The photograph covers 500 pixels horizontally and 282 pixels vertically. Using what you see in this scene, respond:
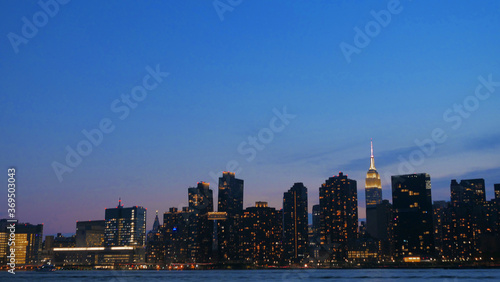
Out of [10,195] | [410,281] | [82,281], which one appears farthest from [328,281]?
[10,195]

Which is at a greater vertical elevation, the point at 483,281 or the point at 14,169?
the point at 14,169

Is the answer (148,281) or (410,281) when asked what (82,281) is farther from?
(410,281)

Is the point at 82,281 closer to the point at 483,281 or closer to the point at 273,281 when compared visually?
the point at 273,281

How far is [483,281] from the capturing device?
151000 millimetres

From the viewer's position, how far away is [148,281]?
166m

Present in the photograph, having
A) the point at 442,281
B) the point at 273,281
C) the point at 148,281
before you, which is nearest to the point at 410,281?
the point at 442,281

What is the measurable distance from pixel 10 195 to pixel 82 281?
130419 mm

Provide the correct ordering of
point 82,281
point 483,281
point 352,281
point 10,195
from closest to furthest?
point 10,195 → point 483,281 → point 352,281 → point 82,281

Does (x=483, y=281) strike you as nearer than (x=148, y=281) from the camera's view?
Yes

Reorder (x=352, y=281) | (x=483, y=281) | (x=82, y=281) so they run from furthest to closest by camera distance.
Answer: (x=82, y=281) → (x=352, y=281) → (x=483, y=281)

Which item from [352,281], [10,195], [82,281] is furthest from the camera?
[82,281]

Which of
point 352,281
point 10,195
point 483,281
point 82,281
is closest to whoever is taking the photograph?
point 10,195

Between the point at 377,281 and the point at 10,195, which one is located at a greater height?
the point at 10,195

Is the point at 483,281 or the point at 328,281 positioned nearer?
the point at 483,281
